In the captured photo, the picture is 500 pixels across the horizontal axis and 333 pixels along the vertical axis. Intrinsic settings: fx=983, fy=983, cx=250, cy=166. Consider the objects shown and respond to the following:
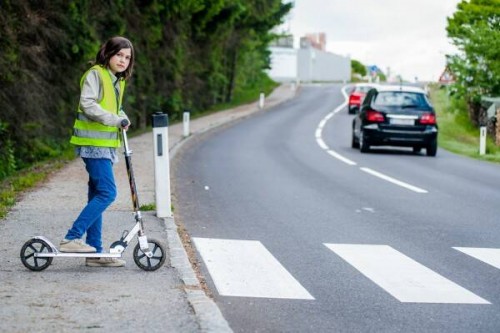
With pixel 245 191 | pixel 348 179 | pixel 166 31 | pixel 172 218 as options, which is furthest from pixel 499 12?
pixel 172 218

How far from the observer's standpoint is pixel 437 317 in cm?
638

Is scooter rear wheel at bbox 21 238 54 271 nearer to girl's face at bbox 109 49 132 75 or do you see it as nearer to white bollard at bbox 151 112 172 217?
girl's face at bbox 109 49 132 75

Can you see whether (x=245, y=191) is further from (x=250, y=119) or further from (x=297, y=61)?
(x=297, y=61)

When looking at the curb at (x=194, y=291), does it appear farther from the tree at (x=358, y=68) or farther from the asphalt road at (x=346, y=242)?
the tree at (x=358, y=68)

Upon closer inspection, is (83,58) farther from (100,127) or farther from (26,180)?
(100,127)

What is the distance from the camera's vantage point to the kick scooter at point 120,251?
287 inches

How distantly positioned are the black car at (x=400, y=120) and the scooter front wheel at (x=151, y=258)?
660 inches

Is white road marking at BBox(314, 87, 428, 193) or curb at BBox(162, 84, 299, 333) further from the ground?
curb at BBox(162, 84, 299, 333)

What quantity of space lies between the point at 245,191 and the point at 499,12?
2997cm

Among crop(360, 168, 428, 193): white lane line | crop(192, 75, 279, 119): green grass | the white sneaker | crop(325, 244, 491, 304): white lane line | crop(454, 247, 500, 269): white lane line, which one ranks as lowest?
Result: crop(192, 75, 279, 119): green grass

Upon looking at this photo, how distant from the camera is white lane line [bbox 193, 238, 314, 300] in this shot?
23.4ft

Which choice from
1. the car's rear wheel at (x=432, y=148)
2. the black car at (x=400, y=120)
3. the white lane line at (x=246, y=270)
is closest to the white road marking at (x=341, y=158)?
the black car at (x=400, y=120)

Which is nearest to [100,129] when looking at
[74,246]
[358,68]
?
[74,246]

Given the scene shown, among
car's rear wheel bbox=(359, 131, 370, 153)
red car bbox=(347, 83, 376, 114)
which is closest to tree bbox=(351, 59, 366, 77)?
red car bbox=(347, 83, 376, 114)
